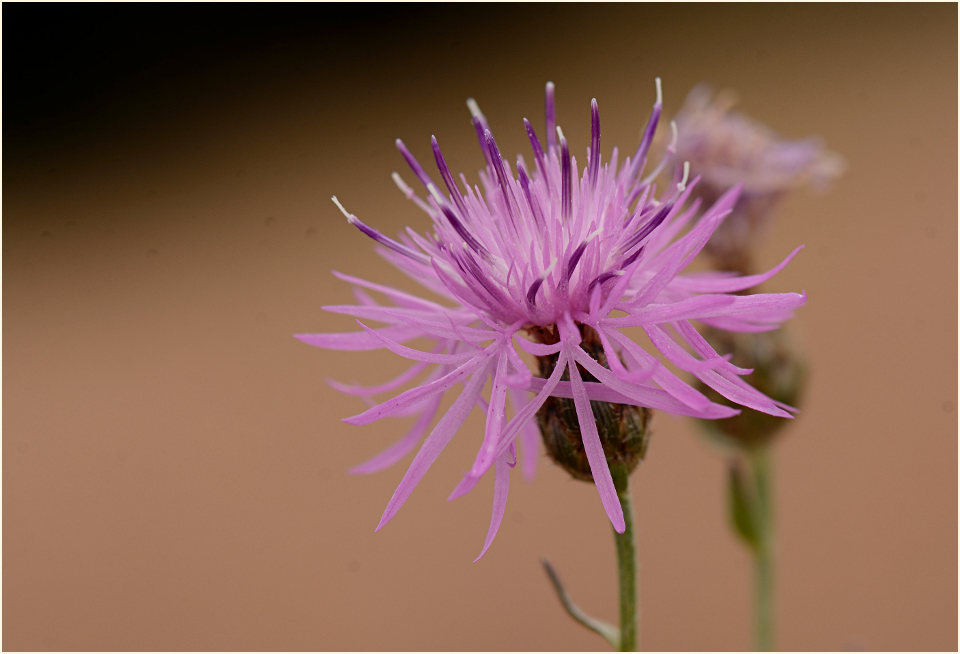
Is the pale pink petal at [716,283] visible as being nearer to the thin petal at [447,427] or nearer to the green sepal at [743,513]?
the thin petal at [447,427]

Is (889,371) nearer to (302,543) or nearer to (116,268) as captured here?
(302,543)

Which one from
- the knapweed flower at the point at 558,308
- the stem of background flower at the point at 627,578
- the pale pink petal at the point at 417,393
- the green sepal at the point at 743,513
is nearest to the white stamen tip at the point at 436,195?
the knapweed flower at the point at 558,308

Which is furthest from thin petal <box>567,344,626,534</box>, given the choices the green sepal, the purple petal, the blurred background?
the blurred background

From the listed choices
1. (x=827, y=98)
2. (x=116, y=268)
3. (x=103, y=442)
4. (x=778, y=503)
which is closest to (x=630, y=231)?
(x=778, y=503)

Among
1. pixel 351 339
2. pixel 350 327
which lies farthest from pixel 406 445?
pixel 350 327

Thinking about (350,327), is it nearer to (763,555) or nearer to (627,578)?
(763,555)

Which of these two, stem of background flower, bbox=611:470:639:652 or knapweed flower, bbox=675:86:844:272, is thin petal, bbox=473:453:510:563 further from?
knapweed flower, bbox=675:86:844:272

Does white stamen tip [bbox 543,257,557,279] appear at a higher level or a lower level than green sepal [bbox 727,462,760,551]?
higher
